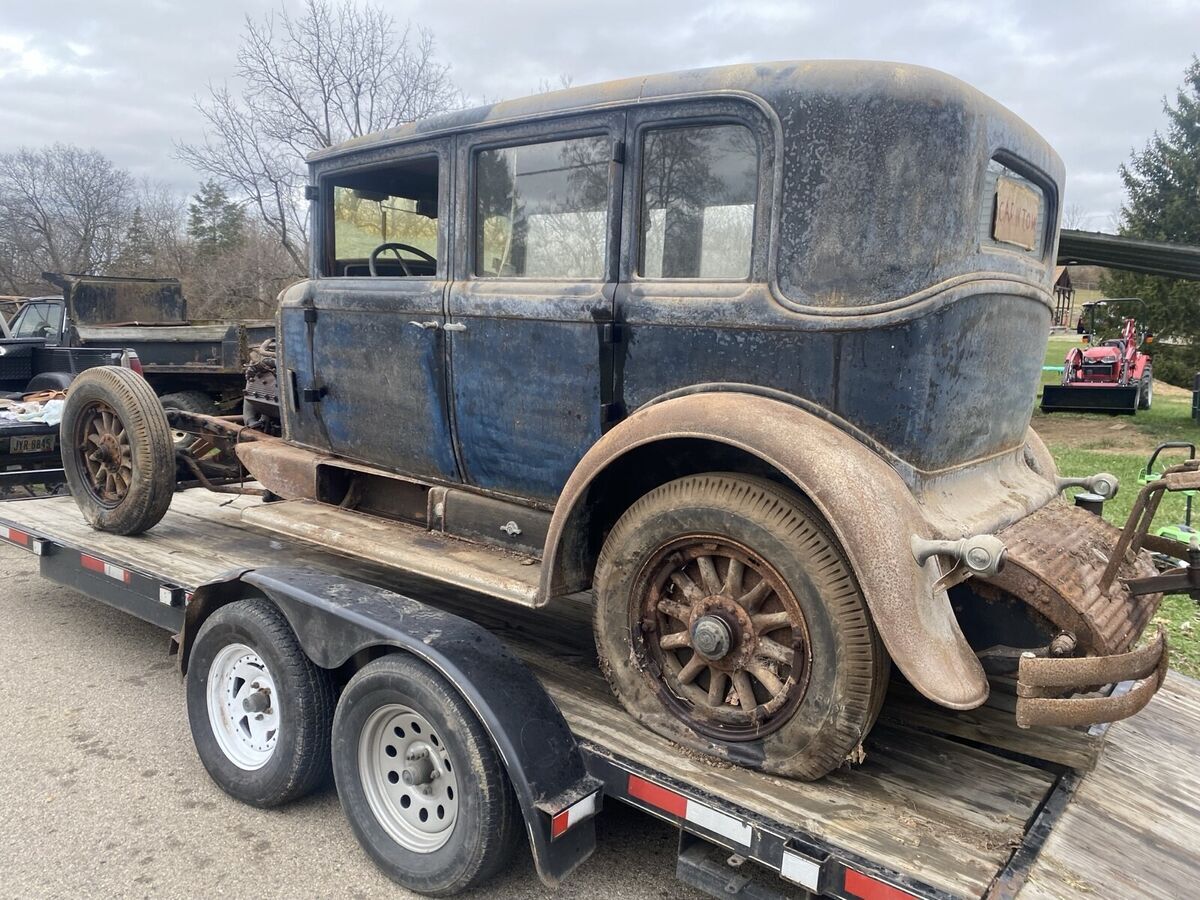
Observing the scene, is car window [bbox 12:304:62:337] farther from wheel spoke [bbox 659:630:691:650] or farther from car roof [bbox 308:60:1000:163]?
wheel spoke [bbox 659:630:691:650]

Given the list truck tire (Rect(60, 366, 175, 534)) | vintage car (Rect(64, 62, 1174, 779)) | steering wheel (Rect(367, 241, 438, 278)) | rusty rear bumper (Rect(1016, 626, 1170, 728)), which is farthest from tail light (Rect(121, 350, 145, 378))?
rusty rear bumper (Rect(1016, 626, 1170, 728))

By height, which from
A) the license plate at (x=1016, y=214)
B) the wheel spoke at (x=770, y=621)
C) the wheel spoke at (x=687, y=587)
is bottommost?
the wheel spoke at (x=770, y=621)

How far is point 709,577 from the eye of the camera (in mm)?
2670

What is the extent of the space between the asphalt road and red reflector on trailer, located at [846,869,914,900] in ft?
2.67

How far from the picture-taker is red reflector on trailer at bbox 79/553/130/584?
4.08 meters

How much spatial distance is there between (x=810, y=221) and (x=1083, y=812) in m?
1.87

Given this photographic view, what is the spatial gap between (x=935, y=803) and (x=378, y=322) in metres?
2.86

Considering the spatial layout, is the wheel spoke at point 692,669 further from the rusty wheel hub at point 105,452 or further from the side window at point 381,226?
the rusty wheel hub at point 105,452

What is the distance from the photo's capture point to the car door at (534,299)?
10.2 feet

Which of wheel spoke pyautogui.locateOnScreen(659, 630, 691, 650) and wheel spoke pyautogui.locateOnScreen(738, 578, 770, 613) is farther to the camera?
wheel spoke pyautogui.locateOnScreen(659, 630, 691, 650)

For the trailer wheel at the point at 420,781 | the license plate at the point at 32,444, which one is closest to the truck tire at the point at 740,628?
the trailer wheel at the point at 420,781

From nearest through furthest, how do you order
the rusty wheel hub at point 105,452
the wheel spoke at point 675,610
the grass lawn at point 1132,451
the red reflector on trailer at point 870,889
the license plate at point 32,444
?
the red reflector on trailer at point 870,889 → the wheel spoke at point 675,610 → the rusty wheel hub at point 105,452 → the grass lawn at point 1132,451 → the license plate at point 32,444

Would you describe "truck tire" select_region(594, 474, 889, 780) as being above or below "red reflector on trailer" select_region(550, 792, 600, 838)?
above

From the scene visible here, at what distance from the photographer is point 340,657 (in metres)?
2.86
